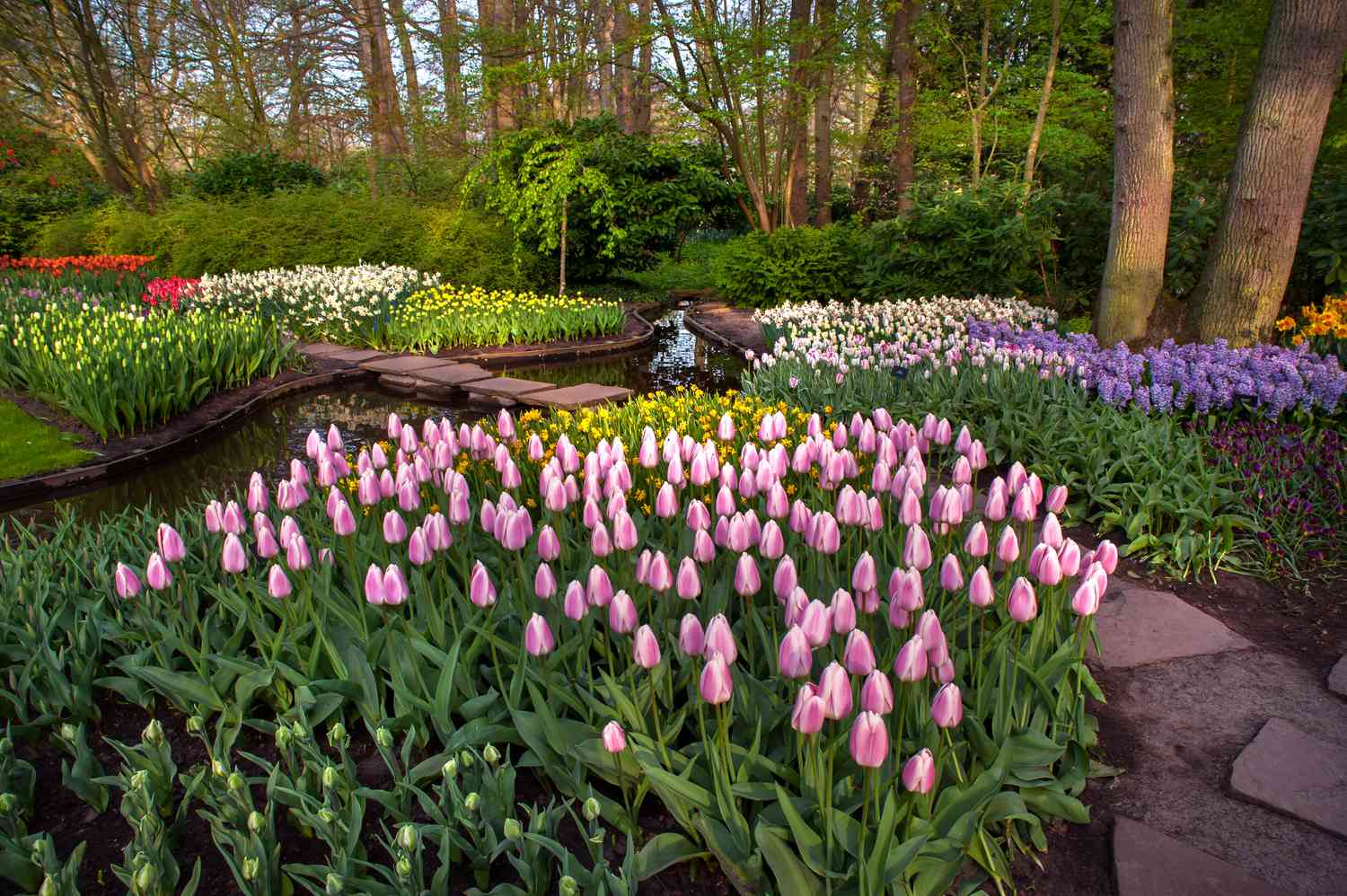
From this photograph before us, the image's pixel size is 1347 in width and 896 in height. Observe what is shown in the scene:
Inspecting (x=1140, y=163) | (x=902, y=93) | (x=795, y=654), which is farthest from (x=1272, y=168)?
(x=902, y=93)

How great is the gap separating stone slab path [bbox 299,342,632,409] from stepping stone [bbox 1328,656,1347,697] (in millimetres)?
5159

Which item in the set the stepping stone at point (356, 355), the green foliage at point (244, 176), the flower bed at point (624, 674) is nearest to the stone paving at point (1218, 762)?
the flower bed at point (624, 674)

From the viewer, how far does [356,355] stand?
414 inches

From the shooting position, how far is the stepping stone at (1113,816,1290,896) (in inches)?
78.7

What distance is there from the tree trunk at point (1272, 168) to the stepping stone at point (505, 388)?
5.81 meters

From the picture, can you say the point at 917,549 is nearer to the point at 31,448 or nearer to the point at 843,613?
the point at 843,613

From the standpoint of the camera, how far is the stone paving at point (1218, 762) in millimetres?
2094

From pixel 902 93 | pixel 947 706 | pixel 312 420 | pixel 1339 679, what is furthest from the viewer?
pixel 902 93

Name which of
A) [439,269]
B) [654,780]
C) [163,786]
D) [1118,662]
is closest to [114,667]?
[163,786]

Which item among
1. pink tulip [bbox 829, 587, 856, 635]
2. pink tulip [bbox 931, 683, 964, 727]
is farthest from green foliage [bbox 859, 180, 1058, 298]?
pink tulip [bbox 931, 683, 964, 727]

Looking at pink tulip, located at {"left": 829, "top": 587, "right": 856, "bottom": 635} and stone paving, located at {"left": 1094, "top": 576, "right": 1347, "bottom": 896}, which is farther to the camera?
stone paving, located at {"left": 1094, "top": 576, "right": 1347, "bottom": 896}

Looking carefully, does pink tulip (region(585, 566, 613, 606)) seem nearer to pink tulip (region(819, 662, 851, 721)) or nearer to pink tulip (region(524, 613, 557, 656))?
pink tulip (region(524, 613, 557, 656))

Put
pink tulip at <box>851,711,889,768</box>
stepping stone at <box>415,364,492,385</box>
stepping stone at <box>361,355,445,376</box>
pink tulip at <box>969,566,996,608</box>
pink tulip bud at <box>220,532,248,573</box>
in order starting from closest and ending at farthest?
pink tulip at <box>851,711,889,768</box>
pink tulip at <box>969,566,996,608</box>
pink tulip bud at <box>220,532,248,573</box>
stepping stone at <box>415,364,492,385</box>
stepping stone at <box>361,355,445,376</box>

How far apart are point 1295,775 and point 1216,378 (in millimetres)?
3467
